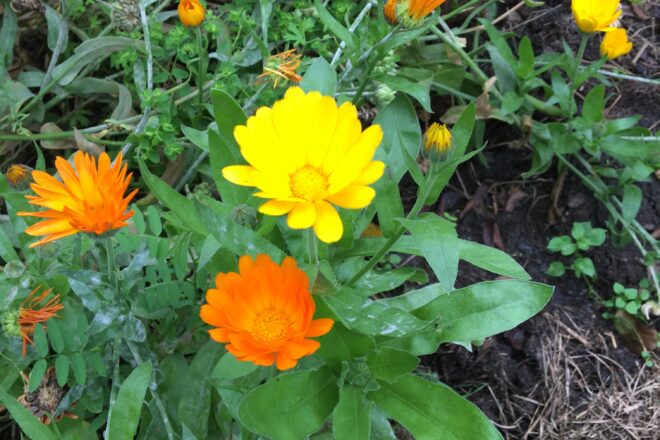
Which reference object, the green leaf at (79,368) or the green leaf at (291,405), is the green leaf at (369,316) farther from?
the green leaf at (79,368)

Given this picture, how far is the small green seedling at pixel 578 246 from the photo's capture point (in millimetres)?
2188

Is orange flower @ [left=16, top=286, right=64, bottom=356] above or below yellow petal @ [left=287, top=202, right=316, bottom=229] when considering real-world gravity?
below

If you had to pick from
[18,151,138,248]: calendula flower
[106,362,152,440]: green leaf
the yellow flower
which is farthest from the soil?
[18,151,138,248]: calendula flower

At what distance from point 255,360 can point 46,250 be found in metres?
0.57

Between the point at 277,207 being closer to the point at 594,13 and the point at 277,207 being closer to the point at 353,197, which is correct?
Result: the point at 353,197

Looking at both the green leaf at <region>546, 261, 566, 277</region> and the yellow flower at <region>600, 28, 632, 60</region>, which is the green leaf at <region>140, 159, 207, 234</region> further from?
the yellow flower at <region>600, 28, 632, 60</region>

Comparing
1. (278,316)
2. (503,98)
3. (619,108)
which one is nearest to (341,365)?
(278,316)

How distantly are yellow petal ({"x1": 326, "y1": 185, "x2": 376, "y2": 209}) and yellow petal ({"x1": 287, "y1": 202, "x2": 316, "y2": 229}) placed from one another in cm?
3

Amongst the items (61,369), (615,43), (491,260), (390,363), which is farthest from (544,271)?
(61,369)

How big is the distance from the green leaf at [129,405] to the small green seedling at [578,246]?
1386mm

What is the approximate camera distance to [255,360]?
108cm

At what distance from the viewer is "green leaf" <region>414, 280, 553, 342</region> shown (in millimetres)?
1346

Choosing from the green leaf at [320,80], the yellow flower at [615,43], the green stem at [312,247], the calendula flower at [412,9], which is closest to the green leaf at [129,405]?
the green stem at [312,247]

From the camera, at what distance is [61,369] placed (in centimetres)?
136
